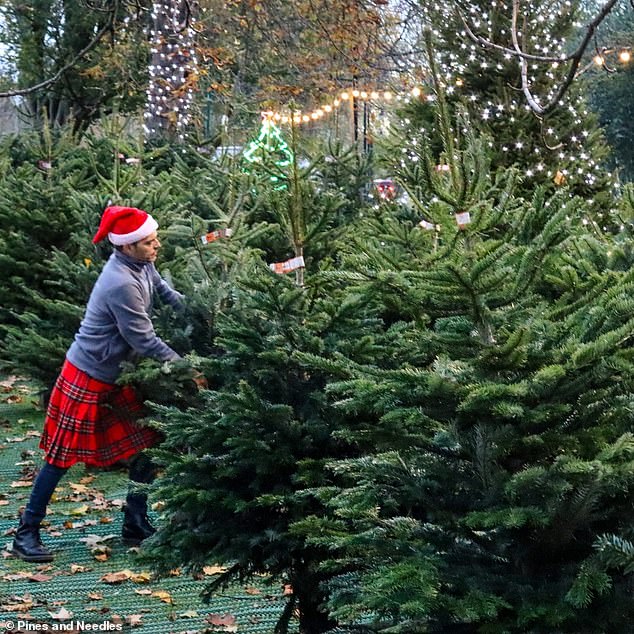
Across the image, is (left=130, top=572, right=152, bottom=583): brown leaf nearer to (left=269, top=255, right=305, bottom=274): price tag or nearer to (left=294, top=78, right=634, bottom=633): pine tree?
(left=269, top=255, right=305, bottom=274): price tag

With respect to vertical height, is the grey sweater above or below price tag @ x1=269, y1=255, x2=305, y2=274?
below

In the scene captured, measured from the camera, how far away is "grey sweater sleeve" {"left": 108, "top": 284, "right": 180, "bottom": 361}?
18.7ft

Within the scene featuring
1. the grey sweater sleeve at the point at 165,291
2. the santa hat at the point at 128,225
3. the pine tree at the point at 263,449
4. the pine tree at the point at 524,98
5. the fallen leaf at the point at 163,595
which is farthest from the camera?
the pine tree at the point at 524,98

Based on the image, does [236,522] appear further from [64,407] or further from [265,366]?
[64,407]

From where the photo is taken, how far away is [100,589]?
5594 mm

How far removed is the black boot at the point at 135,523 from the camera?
6.21m

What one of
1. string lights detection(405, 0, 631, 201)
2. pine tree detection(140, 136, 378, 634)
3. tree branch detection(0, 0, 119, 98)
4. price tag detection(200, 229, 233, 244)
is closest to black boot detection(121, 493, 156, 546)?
price tag detection(200, 229, 233, 244)

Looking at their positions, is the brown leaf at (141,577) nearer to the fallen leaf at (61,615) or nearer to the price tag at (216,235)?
the fallen leaf at (61,615)

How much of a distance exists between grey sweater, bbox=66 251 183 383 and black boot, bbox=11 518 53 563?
0.97 metres

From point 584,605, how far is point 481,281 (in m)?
0.88

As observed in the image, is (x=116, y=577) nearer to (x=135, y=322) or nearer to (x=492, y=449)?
(x=135, y=322)

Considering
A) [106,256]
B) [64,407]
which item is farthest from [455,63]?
[64,407]

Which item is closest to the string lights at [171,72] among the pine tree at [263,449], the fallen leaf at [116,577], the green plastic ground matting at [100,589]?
the green plastic ground matting at [100,589]

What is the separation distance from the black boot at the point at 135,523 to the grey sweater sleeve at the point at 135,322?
0.99m
